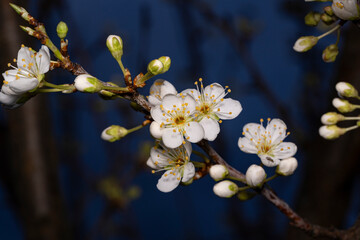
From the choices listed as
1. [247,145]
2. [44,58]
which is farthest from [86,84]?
[247,145]

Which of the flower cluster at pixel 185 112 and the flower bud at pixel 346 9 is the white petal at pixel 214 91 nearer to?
the flower cluster at pixel 185 112

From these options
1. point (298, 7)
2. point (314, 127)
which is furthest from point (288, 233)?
point (298, 7)

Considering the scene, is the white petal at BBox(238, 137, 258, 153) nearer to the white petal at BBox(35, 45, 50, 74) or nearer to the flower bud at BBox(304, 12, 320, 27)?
the flower bud at BBox(304, 12, 320, 27)

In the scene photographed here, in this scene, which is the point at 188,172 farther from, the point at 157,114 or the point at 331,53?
the point at 331,53

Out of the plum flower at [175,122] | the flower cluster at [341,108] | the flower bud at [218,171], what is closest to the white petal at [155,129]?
the plum flower at [175,122]

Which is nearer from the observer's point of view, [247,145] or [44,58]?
[44,58]

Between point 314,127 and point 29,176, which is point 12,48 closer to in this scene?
point 29,176

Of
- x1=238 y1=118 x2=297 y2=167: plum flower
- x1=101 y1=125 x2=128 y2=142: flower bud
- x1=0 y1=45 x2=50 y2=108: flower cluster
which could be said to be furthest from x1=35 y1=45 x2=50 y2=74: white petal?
x1=238 y1=118 x2=297 y2=167: plum flower
